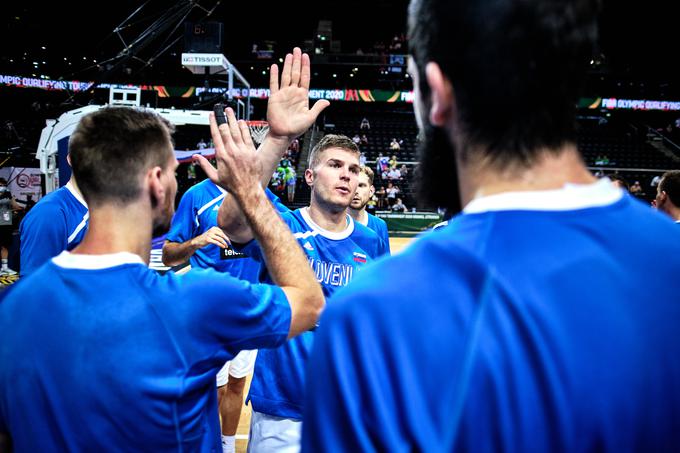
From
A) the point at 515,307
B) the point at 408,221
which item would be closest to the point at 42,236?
the point at 515,307

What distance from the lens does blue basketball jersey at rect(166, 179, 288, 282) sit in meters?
4.02

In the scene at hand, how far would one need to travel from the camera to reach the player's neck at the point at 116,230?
1.36 metres

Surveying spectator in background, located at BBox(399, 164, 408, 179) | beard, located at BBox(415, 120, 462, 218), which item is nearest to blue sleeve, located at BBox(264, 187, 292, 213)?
beard, located at BBox(415, 120, 462, 218)

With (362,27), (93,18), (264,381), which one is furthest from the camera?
(362,27)

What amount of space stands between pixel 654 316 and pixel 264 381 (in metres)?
2.29

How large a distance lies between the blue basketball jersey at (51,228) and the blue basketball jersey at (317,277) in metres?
1.29

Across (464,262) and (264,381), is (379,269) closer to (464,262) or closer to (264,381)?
(464,262)

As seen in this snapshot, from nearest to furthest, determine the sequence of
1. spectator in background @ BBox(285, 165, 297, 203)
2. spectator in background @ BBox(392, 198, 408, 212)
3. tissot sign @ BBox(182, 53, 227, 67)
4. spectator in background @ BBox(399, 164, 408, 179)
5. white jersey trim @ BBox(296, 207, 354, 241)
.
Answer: white jersey trim @ BBox(296, 207, 354, 241) → tissot sign @ BBox(182, 53, 227, 67) → spectator in background @ BBox(285, 165, 297, 203) → spectator in background @ BBox(392, 198, 408, 212) → spectator in background @ BBox(399, 164, 408, 179)

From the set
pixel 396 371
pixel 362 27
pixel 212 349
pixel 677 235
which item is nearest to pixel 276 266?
Result: pixel 212 349

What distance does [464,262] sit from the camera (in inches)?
30.0

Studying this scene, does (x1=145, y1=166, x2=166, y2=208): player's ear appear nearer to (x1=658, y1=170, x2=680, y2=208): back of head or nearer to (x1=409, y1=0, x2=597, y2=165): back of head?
(x1=409, y1=0, x2=597, y2=165): back of head

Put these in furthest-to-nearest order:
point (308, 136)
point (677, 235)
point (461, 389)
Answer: point (308, 136) → point (677, 235) → point (461, 389)

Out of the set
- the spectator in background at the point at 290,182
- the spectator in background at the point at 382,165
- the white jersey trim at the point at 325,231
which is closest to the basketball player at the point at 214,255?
the white jersey trim at the point at 325,231

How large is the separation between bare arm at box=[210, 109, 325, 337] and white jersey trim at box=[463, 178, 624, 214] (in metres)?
0.86
